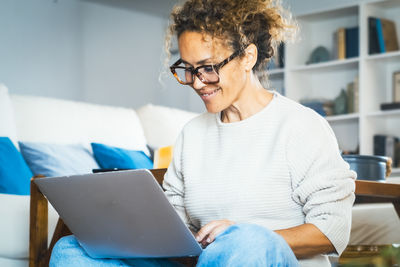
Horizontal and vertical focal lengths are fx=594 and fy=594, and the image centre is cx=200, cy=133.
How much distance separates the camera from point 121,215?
1183mm

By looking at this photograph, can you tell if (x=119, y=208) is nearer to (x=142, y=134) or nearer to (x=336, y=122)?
(x=142, y=134)

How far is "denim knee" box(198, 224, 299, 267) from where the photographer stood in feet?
3.23

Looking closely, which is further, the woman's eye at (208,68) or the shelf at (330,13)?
the shelf at (330,13)

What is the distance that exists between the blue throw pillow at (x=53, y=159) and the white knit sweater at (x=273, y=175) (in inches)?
41.0

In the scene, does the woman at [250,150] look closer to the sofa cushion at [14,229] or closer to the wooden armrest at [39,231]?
the wooden armrest at [39,231]

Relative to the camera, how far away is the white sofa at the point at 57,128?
192 cm

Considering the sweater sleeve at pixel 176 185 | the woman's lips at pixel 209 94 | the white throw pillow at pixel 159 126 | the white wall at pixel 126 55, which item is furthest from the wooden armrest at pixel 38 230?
the white wall at pixel 126 55

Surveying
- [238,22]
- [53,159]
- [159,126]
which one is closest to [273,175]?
[238,22]

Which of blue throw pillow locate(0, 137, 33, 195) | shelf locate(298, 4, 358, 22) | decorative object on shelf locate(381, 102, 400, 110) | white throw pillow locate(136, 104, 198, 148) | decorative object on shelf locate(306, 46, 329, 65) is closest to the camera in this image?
blue throw pillow locate(0, 137, 33, 195)

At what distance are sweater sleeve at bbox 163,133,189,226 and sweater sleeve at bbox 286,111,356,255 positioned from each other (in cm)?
35

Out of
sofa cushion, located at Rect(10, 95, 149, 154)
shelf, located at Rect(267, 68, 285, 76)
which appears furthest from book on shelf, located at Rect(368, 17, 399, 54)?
sofa cushion, located at Rect(10, 95, 149, 154)

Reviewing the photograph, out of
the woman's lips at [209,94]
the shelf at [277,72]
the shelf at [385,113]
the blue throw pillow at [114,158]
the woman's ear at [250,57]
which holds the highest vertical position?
the shelf at [277,72]

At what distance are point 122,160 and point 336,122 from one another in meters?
2.92

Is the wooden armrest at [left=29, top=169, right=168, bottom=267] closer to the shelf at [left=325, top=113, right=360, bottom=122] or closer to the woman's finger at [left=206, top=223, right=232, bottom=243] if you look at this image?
the woman's finger at [left=206, top=223, right=232, bottom=243]
